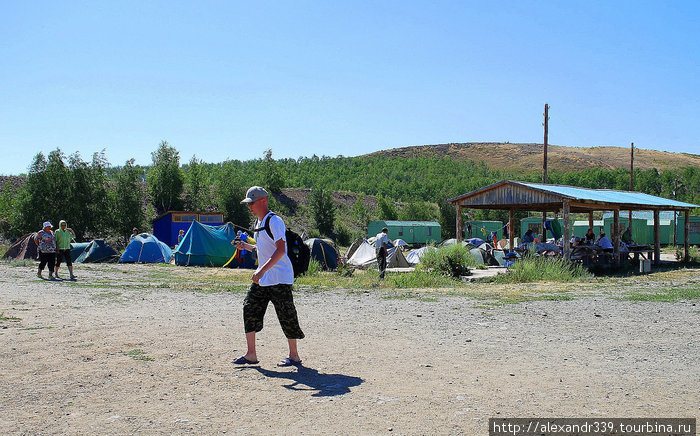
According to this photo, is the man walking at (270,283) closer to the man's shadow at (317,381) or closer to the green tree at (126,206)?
the man's shadow at (317,381)

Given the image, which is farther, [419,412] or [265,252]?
[265,252]

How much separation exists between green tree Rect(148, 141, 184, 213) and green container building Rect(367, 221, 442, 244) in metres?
16.3

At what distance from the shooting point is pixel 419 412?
423cm

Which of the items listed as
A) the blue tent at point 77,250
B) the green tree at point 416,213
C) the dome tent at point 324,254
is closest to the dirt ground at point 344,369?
the dome tent at point 324,254

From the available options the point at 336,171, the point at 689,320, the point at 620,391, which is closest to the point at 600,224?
the point at 689,320

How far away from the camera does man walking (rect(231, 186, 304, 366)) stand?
219 inches

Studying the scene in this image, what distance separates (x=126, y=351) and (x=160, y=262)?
61.2 feet

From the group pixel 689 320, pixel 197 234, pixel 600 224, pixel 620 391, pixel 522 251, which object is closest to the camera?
pixel 620 391

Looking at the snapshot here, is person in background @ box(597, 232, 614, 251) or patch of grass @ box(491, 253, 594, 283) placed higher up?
person in background @ box(597, 232, 614, 251)

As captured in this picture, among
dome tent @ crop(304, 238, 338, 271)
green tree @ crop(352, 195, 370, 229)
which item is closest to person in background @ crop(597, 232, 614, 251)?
dome tent @ crop(304, 238, 338, 271)

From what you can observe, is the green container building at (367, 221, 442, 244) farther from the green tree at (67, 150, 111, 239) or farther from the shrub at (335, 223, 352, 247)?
the green tree at (67, 150, 111, 239)

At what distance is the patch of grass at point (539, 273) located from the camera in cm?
1603

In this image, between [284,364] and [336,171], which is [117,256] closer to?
[284,364]

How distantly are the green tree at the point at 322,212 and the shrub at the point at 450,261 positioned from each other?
28944 mm
